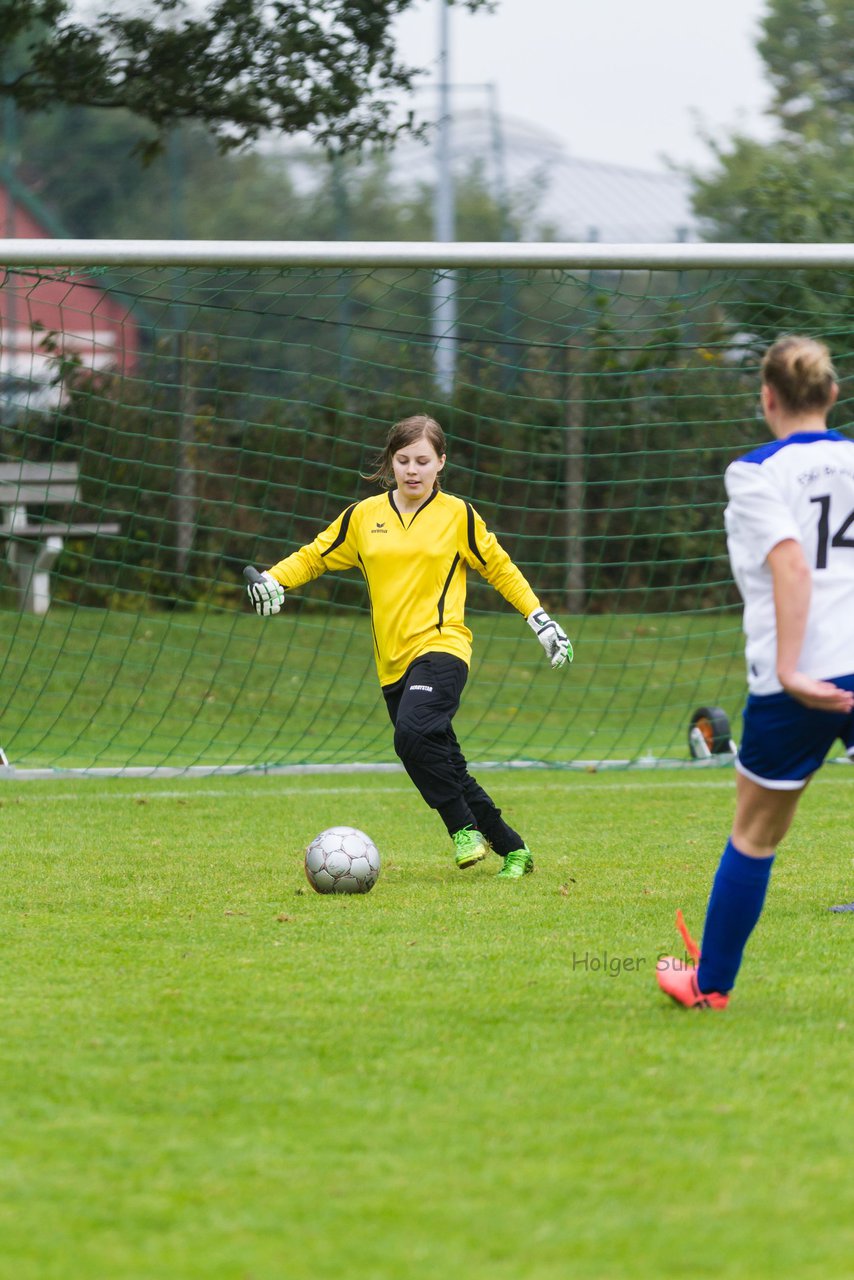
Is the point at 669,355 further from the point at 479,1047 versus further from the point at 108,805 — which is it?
the point at 479,1047

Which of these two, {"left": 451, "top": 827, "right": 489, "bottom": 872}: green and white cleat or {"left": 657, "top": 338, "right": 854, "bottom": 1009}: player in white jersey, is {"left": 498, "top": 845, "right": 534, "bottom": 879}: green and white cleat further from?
{"left": 657, "top": 338, "right": 854, "bottom": 1009}: player in white jersey

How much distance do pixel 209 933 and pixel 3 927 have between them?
0.63m

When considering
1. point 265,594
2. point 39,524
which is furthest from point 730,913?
point 39,524

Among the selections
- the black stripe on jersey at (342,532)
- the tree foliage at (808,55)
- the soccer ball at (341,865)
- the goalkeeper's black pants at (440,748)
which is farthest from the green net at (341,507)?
the tree foliage at (808,55)

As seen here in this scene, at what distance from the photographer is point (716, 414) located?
37.4 ft

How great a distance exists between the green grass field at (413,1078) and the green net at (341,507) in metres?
4.80

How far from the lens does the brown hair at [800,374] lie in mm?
3531

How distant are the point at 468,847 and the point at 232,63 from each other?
24.2 feet

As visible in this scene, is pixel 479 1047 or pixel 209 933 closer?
pixel 479 1047

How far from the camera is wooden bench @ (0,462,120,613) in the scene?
10461mm

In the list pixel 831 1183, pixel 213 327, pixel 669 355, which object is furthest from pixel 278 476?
pixel 831 1183

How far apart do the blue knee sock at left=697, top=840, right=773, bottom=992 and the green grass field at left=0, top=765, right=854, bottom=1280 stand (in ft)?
0.37

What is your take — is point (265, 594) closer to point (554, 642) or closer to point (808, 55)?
point (554, 642)

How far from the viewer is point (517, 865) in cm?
570
